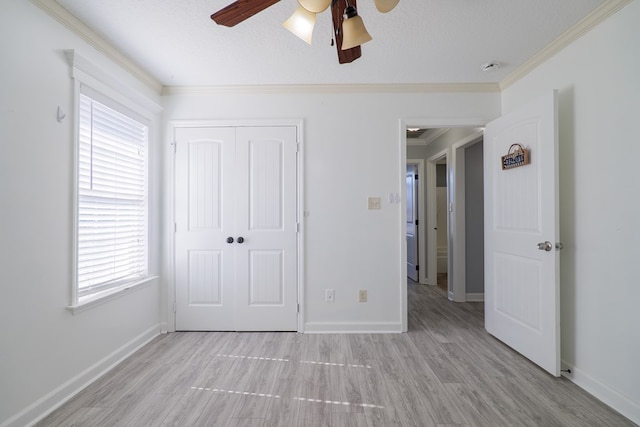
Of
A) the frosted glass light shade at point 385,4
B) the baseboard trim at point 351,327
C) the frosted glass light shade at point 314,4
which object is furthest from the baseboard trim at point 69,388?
the frosted glass light shade at point 385,4

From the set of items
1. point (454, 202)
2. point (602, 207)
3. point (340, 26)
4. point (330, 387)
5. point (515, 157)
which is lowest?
point (330, 387)

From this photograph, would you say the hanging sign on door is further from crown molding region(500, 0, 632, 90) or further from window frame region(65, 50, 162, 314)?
window frame region(65, 50, 162, 314)

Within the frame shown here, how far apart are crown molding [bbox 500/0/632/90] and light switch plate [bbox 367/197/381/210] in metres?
1.68

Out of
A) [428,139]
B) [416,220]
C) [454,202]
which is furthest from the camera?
[416,220]

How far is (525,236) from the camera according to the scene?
2383 mm

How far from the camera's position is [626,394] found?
176 cm

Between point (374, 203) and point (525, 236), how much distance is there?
1.29m

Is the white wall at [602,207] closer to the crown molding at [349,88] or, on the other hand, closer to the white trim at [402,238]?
the crown molding at [349,88]

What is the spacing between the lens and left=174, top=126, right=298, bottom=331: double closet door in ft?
9.78

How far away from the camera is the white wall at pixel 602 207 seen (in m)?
1.75

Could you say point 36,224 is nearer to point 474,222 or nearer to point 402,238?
point 402,238

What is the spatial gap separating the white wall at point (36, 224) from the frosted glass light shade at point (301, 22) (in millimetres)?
1507

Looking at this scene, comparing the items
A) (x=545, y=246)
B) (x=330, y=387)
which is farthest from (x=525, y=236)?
(x=330, y=387)

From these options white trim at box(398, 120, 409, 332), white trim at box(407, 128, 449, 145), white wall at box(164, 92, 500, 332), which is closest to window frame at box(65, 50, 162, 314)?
white wall at box(164, 92, 500, 332)
